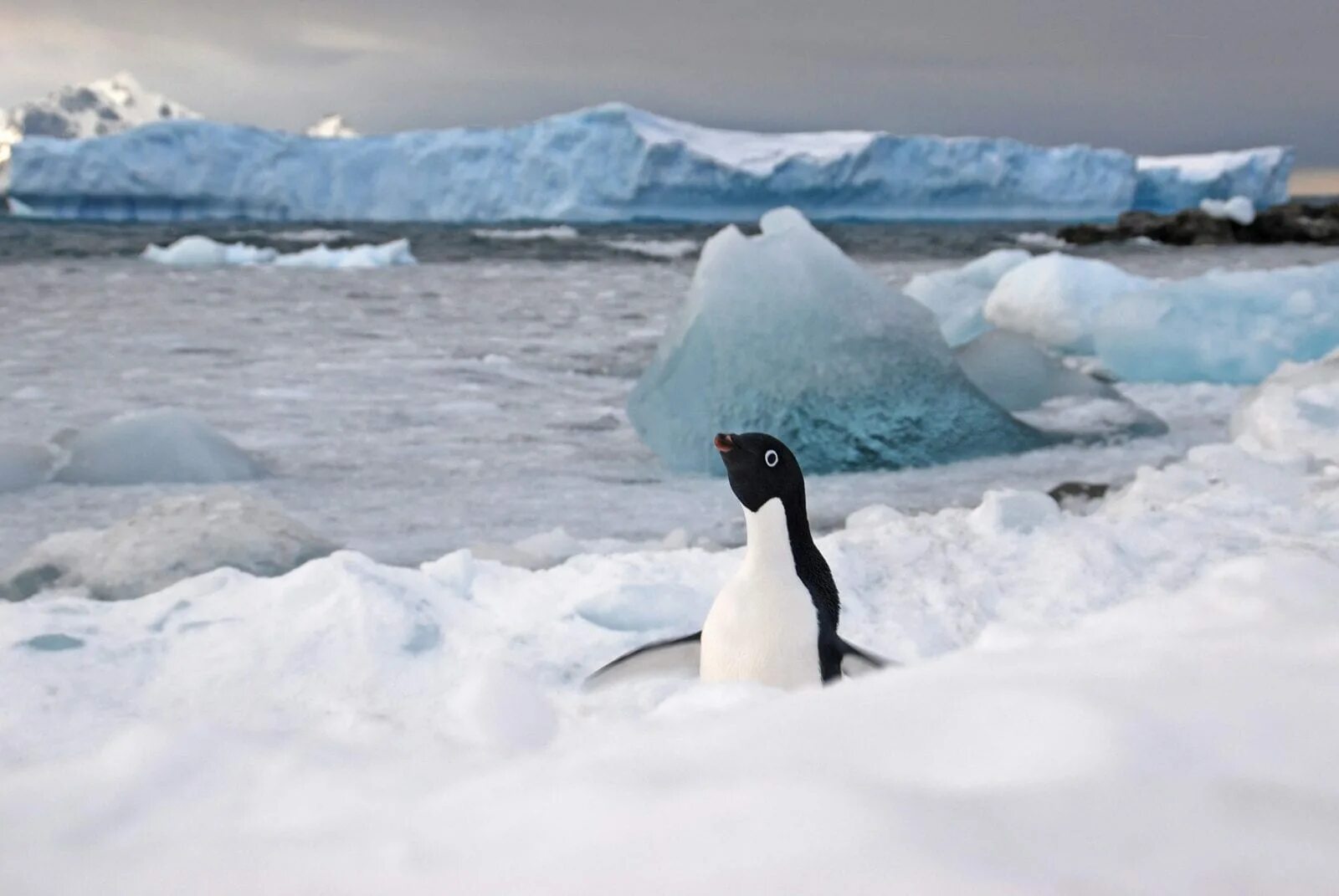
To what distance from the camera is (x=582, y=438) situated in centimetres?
531

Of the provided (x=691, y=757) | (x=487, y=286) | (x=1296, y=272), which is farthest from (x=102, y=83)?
(x=691, y=757)

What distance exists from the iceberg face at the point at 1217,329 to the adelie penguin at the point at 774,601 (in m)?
6.18

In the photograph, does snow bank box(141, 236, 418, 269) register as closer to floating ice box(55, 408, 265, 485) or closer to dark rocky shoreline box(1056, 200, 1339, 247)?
floating ice box(55, 408, 265, 485)

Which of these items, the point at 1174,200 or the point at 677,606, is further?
the point at 1174,200

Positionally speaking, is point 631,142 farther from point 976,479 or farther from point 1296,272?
point 976,479

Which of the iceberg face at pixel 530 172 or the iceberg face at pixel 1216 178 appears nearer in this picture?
the iceberg face at pixel 530 172

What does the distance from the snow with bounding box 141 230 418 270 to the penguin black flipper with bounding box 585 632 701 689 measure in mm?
16171

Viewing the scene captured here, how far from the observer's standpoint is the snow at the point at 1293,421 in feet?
13.0

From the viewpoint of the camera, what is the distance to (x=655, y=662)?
6.41 feet

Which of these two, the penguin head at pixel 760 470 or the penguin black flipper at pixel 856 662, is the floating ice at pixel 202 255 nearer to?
the penguin head at pixel 760 470

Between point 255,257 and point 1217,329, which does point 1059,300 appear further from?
point 255,257

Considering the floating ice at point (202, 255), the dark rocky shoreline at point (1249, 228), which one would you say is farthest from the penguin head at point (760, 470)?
the dark rocky shoreline at point (1249, 228)

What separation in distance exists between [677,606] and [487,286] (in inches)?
491

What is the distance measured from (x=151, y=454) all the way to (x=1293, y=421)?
3889 mm
